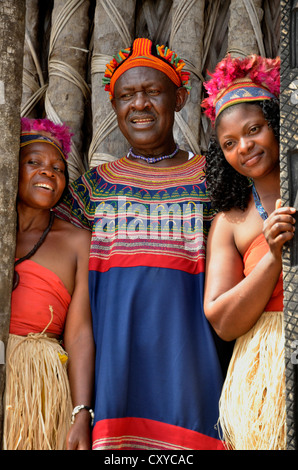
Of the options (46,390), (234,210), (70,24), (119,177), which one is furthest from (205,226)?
(70,24)

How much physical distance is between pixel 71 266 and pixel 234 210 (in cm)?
71

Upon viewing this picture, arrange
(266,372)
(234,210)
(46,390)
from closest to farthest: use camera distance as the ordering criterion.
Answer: (266,372), (46,390), (234,210)

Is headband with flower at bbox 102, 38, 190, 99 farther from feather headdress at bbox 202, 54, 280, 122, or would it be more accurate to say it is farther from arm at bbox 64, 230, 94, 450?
arm at bbox 64, 230, 94, 450

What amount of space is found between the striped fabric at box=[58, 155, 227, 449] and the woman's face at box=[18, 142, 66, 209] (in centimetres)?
20

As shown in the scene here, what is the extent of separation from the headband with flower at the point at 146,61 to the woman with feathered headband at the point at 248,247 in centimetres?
42

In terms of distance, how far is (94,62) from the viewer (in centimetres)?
388

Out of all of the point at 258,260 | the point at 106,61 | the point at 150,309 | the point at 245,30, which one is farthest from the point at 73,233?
the point at 245,30

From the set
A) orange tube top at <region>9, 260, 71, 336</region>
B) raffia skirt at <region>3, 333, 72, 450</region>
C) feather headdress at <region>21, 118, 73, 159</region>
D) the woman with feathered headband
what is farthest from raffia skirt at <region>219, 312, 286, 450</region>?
feather headdress at <region>21, 118, 73, 159</region>

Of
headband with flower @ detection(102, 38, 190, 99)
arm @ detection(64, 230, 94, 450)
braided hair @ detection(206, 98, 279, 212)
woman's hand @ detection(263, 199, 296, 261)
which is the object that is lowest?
arm @ detection(64, 230, 94, 450)

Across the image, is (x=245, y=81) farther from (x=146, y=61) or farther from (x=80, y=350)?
(x=80, y=350)

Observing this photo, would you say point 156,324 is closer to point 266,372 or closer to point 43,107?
point 266,372

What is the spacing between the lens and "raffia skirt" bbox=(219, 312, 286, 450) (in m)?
2.54

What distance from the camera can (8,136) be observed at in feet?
8.98

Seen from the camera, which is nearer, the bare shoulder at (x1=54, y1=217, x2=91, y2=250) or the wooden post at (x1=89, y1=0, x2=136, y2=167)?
the bare shoulder at (x1=54, y1=217, x2=91, y2=250)
